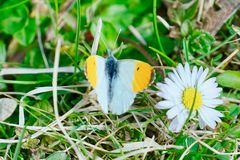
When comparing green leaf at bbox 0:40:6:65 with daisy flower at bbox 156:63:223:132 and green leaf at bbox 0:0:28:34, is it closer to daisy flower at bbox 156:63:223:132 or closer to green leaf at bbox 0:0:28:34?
green leaf at bbox 0:0:28:34

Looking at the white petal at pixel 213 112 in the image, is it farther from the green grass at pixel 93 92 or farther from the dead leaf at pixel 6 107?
the dead leaf at pixel 6 107

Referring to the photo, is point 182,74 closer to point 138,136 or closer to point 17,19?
point 138,136

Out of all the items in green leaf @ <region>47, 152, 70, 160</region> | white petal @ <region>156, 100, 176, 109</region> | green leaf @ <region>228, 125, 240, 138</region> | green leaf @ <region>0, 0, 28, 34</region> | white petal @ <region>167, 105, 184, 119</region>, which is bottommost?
green leaf @ <region>47, 152, 70, 160</region>

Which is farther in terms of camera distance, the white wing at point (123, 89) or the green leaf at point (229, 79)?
the green leaf at point (229, 79)

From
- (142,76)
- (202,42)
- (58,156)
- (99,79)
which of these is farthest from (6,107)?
(202,42)

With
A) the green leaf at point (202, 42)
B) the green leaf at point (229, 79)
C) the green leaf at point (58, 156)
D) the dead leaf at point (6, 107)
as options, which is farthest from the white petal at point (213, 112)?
the dead leaf at point (6, 107)

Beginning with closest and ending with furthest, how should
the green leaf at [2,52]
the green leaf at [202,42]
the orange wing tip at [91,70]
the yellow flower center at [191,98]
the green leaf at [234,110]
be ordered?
the orange wing tip at [91,70] → the yellow flower center at [191,98] → the green leaf at [234,110] → the green leaf at [202,42] → the green leaf at [2,52]

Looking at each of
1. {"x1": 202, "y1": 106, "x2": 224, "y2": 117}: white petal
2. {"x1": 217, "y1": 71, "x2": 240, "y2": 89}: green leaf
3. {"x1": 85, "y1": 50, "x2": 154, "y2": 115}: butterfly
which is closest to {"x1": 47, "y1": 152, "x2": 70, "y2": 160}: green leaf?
{"x1": 85, "y1": 50, "x2": 154, "y2": 115}: butterfly
